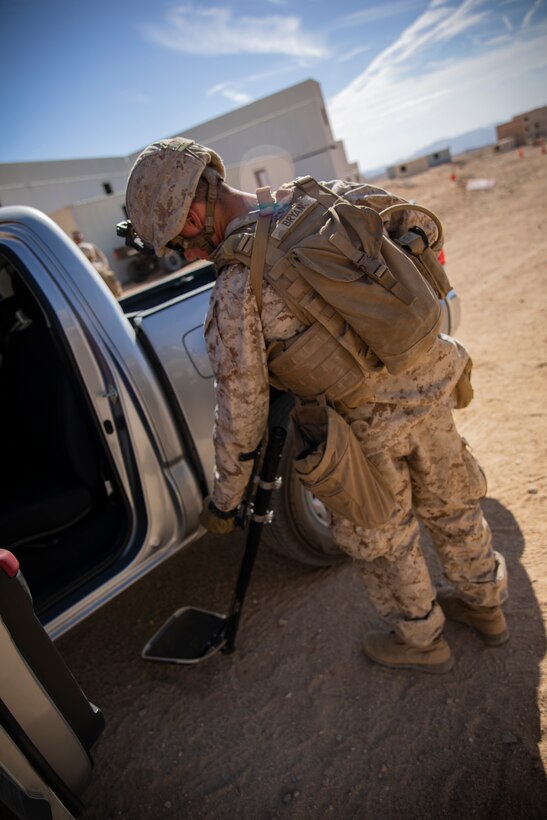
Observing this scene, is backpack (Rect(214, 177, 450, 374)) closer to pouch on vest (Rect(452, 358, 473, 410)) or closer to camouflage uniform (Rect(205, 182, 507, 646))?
camouflage uniform (Rect(205, 182, 507, 646))

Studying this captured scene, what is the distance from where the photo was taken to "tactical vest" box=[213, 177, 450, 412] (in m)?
1.49

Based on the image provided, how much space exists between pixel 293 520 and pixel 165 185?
1.56 metres

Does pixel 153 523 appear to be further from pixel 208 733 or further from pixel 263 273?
pixel 263 273

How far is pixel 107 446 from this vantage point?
7.60 feet

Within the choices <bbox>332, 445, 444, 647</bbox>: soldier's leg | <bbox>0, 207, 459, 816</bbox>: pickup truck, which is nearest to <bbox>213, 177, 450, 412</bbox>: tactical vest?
<bbox>332, 445, 444, 647</bbox>: soldier's leg

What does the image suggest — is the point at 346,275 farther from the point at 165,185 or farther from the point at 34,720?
the point at 34,720

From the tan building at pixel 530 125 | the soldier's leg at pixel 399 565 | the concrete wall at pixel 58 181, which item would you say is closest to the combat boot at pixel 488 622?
the soldier's leg at pixel 399 565

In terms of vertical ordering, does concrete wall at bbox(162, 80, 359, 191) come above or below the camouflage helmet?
above

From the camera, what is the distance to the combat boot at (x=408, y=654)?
2057 millimetres

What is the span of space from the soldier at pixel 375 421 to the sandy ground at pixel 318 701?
16 centimetres

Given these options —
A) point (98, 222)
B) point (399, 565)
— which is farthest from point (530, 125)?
point (399, 565)

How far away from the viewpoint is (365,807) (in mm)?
1686

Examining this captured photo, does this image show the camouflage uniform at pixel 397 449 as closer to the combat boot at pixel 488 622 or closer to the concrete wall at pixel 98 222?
the combat boot at pixel 488 622

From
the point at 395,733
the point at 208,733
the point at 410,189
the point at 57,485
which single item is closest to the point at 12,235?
the point at 57,485
